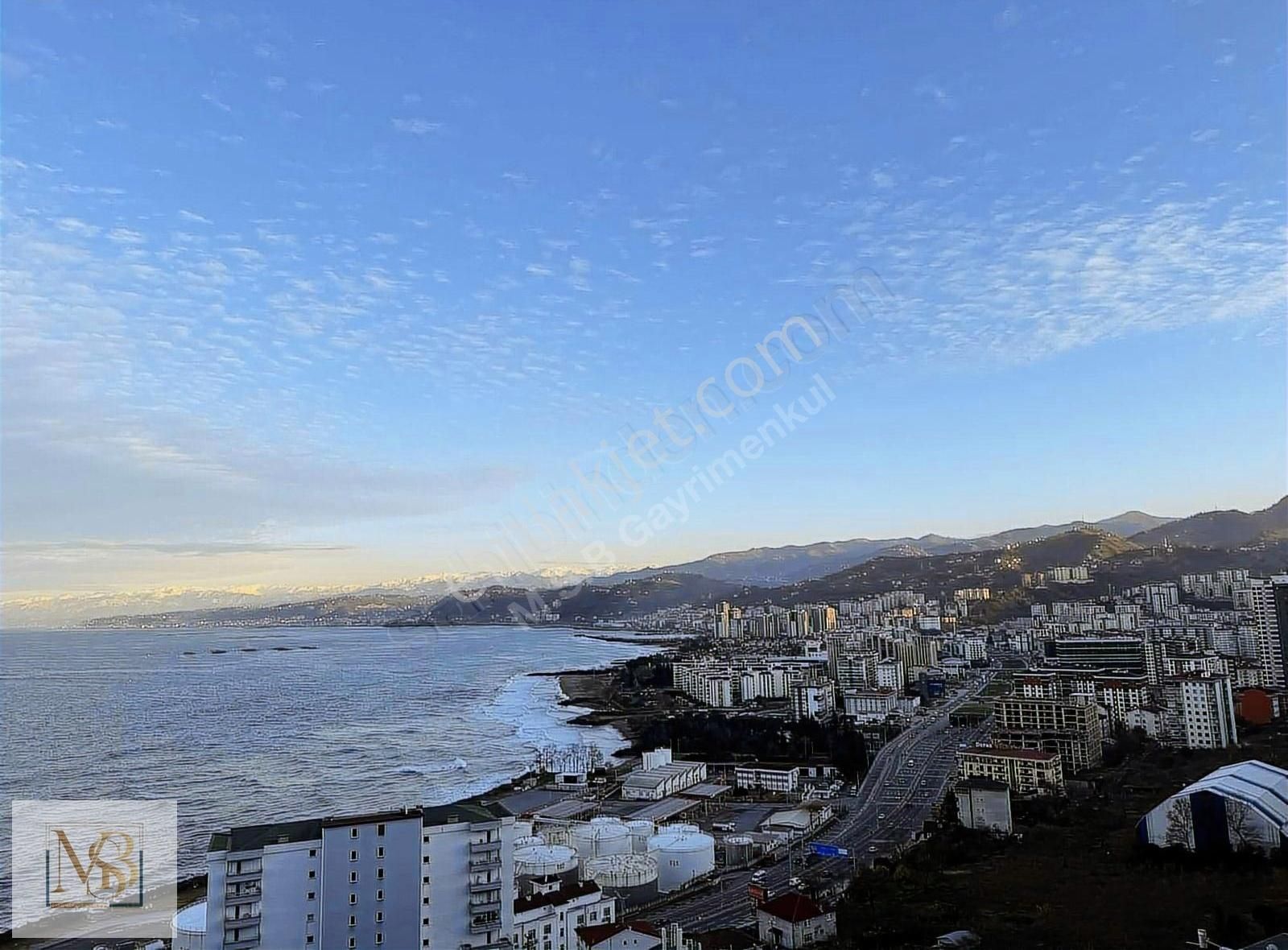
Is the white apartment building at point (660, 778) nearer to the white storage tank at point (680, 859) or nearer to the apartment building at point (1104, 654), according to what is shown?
the white storage tank at point (680, 859)

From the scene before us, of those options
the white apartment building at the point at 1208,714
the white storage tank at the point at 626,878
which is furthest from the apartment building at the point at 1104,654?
the white storage tank at the point at 626,878

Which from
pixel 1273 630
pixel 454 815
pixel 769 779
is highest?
pixel 454 815

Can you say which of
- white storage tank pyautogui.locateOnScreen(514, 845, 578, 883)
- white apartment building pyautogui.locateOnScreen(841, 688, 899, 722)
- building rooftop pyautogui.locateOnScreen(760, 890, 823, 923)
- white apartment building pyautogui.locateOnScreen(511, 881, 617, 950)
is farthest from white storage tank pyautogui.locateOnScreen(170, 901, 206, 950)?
white apartment building pyautogui.locateOnScreen(841, 688, 899, 722)

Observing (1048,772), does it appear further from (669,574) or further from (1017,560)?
(669,574)

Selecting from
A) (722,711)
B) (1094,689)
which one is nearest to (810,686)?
(722,711)

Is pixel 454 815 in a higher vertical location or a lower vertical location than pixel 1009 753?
higher

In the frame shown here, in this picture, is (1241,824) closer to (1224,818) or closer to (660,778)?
(1224,818)

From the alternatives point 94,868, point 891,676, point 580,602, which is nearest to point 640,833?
point 94,868

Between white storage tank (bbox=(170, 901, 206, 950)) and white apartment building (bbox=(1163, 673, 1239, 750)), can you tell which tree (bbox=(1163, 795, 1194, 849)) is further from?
white storage tank (bbox=(170, 901, 206, 950))
